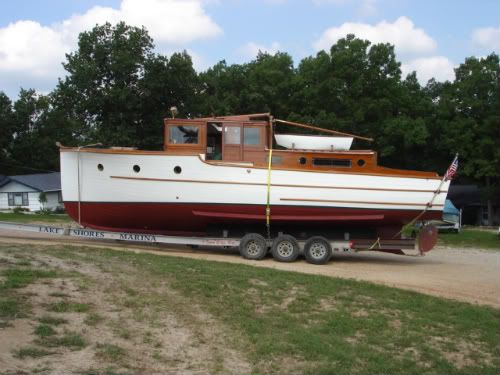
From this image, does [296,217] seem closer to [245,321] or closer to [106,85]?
[245,321]

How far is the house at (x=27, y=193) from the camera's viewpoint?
43281 mm

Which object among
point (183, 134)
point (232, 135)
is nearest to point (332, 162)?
point (232, 135)

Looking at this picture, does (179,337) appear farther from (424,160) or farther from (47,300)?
(424,160)

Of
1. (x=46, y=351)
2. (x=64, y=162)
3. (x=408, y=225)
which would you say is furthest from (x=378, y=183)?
(x=46, y=351)

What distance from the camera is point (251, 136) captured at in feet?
48.5

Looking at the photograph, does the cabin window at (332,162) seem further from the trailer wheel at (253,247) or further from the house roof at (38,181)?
the house roof at (38,181)

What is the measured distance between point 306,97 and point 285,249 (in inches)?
1059

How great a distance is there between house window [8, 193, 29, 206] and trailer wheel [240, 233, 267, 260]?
34.1 meters

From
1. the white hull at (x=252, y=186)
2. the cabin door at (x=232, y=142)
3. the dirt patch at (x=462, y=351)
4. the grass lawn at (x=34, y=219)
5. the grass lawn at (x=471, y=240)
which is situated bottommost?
the grass lawn at (x=471, y=240)

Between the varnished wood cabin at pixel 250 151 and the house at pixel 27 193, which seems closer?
the varnished wood cabin at pixel 250 151

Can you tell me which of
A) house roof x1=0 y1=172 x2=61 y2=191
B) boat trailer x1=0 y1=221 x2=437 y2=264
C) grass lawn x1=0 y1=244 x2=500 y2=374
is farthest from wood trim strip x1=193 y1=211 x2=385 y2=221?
house roof x1=0 y1=172 x2=61 y2=191

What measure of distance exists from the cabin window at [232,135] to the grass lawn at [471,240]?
13502 mm

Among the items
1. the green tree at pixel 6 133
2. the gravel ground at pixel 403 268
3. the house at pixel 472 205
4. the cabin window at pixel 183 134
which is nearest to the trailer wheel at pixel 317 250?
the gravel ground at pixel 403 268

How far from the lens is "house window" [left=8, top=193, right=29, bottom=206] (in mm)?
43781
